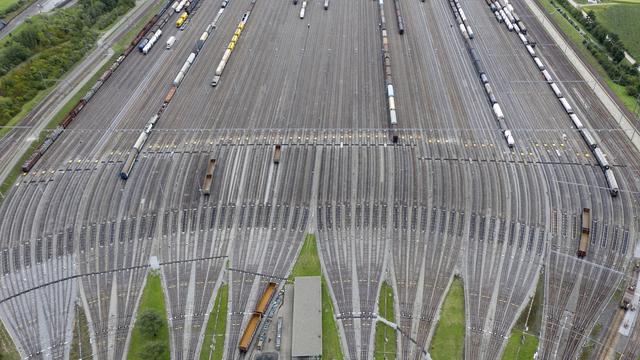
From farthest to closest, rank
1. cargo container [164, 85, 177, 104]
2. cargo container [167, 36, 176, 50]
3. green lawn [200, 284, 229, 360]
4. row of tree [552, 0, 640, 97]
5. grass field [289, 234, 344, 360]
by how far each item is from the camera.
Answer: cargo container [167, 36, 176, 50] < row of tree [552, 0, 640, 97] < cargo container [164, 85, 177, 104] < grass field [289, 234, 344, 360] < green lawn [200, 284, 229, 360]

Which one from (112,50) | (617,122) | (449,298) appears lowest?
(449,298)

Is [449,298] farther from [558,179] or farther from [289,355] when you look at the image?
[558,179]

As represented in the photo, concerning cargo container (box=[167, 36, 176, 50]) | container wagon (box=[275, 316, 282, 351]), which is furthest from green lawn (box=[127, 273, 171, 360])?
cargo container (box=[167, 36, 176, 50])

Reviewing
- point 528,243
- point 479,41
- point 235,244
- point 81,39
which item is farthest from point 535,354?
point 81,39

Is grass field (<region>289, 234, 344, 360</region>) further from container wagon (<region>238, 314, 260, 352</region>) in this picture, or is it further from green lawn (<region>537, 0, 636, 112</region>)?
green lawn (<region>537, 0, 636, 112</region>)

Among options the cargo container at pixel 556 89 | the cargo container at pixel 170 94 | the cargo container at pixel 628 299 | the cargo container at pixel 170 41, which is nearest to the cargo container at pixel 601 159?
the cargo container at pixel 556 89

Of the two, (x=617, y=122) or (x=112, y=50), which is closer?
(x=617, y=122)

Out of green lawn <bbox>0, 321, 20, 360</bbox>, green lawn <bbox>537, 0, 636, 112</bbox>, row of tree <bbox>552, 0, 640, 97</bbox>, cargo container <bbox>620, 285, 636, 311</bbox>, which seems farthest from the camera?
row of tree <bbox>552, 0, 640, 97</bbox>
